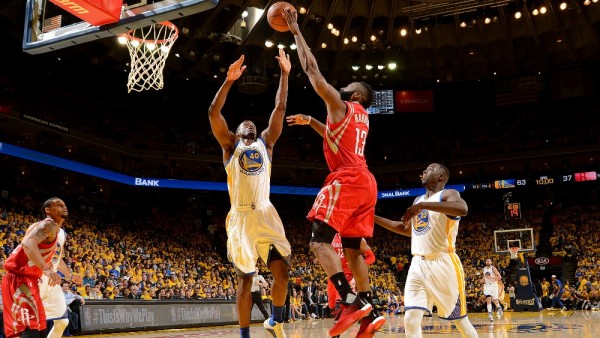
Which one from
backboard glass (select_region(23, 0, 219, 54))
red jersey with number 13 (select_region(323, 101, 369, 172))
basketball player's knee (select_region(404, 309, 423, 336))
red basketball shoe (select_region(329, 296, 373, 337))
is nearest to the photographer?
red basketball shoe (select_region(329, 296, 373, 337))

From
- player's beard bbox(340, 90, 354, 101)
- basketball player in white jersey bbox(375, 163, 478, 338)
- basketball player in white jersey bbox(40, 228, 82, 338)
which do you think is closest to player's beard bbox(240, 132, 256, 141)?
player's beard bbox(340, 90, 354, 101)

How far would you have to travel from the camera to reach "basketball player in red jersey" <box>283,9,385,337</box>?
4848mm

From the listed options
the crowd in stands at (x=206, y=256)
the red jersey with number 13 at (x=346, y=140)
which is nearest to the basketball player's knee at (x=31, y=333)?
the red jersey with number 13 at (x=346, y=140)

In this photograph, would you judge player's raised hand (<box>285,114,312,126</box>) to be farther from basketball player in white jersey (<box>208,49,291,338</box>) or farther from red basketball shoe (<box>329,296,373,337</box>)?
red basketball shoe (<box>329,296,373,337</box>)

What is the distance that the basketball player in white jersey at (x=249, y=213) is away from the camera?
590cm

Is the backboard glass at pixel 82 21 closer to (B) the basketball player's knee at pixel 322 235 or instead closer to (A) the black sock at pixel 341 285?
(B) the basketball player's knee at pixel 322 235

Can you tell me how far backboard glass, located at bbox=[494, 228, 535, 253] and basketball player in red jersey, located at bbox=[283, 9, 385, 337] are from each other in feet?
72.7

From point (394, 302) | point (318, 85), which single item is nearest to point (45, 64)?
point (394, 302)

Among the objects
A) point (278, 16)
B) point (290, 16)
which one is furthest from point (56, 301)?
point (290, 16)

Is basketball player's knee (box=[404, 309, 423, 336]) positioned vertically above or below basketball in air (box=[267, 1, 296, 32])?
below

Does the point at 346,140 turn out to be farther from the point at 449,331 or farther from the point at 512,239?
the point at 512,239

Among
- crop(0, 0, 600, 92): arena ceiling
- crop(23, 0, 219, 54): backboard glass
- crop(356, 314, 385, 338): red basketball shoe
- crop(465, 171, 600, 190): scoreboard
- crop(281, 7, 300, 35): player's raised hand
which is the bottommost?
crop(356, 314, 385, 338): red basketball shoe

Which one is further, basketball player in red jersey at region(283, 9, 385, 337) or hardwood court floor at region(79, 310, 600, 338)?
hardwood court floor at region(79, 310, 600, 338)

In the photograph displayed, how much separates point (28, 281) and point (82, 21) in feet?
12.5
